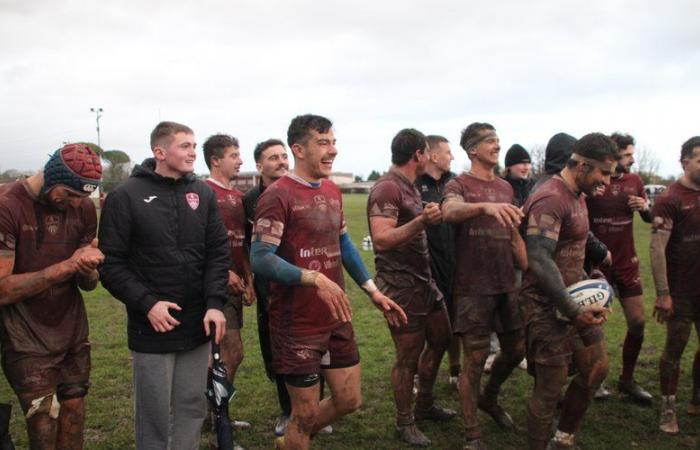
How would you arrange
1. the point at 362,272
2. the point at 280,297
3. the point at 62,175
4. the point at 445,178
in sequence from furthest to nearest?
the point at 445,178, the point at 362,272, the point at 280,297, the point at 62,175

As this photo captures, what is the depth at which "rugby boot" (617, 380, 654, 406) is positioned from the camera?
19.4ft

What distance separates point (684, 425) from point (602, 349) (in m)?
1.70

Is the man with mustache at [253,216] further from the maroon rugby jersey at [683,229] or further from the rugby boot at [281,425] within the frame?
the maroon rugby jersey at [683,229]

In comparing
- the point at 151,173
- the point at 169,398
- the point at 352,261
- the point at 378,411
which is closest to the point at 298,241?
the point at 352,261

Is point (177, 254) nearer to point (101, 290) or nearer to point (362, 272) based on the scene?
point (362, 272)

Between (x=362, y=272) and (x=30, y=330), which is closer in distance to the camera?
(x=30, y=330)

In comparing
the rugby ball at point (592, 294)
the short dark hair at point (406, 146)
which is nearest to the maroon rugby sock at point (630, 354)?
the rugby ball at point (592, 294)

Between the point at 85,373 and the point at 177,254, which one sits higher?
the point at 177,254

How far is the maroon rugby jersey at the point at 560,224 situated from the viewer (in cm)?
425

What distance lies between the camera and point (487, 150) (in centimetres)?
500

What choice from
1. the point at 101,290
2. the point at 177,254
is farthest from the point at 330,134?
the point at 101,290

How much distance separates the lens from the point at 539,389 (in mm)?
4488

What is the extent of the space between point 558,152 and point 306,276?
3047 millimetres

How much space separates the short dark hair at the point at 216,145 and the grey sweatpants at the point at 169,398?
7.07 feet
